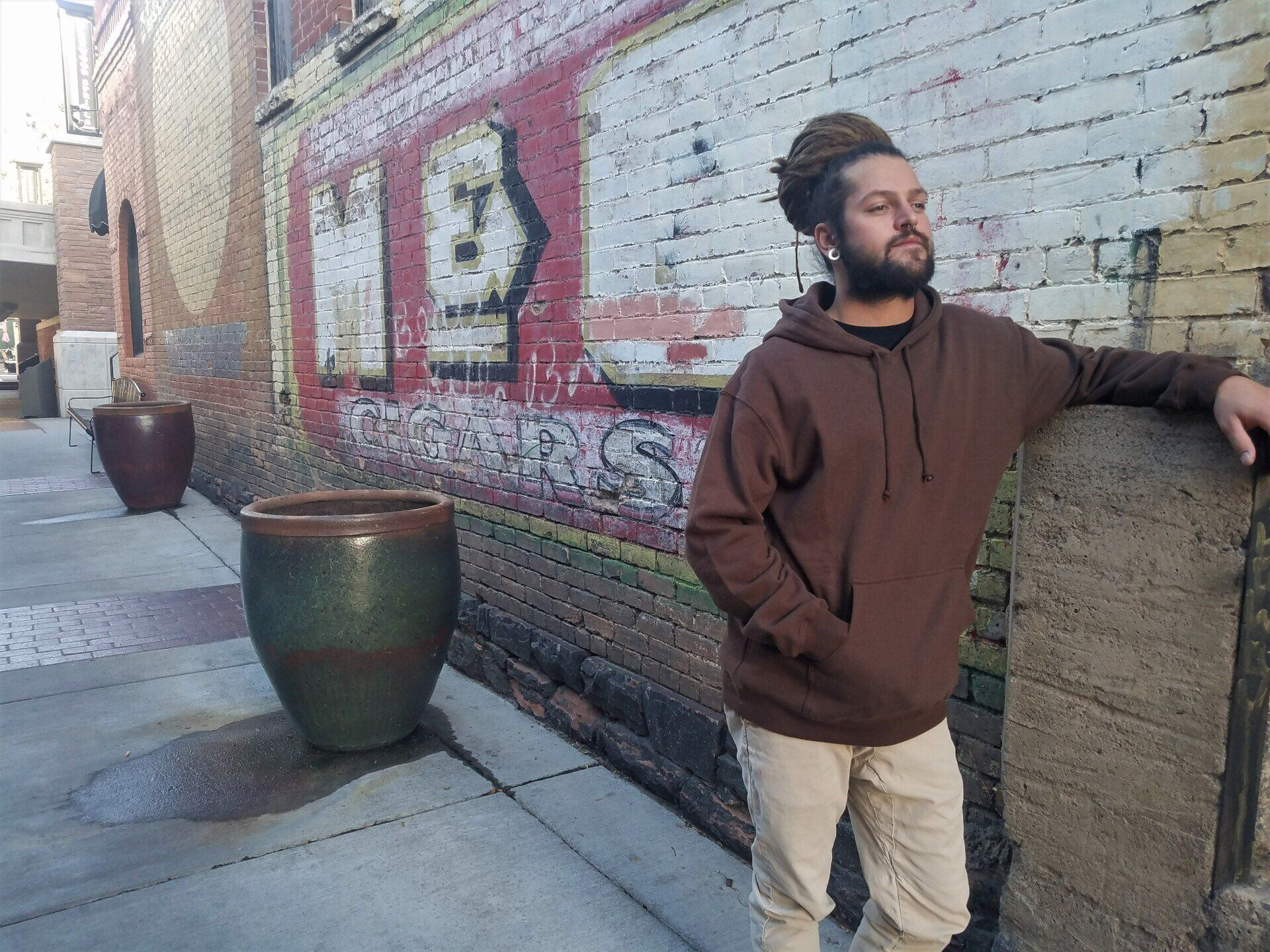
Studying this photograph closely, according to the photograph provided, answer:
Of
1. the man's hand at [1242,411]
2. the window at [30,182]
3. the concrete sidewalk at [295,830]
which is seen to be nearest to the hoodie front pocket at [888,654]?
the man's hand at [1242,411]

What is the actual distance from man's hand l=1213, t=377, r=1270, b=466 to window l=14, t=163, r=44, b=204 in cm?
3118

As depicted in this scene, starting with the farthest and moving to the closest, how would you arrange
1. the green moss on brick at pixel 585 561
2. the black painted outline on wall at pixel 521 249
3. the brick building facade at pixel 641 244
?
the black painted outline on wall at pixel 521 249 → the green moss on brick at pixel 585 561 → the brick building facade at pixel 641 244

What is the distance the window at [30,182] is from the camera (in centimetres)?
2681

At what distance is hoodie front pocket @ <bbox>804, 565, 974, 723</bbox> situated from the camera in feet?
5.88

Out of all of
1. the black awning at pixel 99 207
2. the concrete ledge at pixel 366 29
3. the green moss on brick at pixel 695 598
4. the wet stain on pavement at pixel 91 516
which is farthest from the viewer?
the black awning at pixel 99 207

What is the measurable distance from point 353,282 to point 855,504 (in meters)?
4.89

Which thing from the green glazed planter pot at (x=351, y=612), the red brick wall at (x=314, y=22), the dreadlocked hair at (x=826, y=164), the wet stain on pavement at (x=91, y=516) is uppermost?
the red brick wall at (x=314, y=22)

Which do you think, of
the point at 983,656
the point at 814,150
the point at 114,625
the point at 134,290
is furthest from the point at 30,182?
the point at 983,656

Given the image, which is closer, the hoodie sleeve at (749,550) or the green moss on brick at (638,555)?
the hoodie sleeve at (749,550)

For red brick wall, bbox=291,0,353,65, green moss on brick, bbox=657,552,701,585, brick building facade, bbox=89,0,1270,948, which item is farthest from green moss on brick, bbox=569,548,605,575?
red brick wall, bbox=291,0,353,65

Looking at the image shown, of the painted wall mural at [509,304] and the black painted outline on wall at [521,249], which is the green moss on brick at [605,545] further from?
the black painted outline on wall at [521,249]

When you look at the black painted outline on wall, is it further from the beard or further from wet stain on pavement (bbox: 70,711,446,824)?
the beard

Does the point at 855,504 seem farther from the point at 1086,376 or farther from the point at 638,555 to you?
the point at 638,555

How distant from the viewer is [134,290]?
46.1 ft
